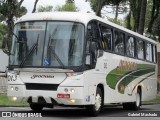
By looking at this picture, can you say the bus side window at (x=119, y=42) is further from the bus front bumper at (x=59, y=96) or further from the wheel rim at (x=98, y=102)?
the bus front bumper at (x=59, y=96)

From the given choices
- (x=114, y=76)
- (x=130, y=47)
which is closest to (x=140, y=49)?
(x=130, y=47)

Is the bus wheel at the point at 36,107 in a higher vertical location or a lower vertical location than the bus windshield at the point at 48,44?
lower

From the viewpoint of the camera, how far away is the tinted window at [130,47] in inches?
816

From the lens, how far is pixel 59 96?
51.1 ft

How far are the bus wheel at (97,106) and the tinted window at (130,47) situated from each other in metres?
3.93

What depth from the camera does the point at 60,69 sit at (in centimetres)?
1566

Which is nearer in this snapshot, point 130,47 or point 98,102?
point 98,102

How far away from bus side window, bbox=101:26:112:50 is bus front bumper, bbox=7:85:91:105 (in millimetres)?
2622

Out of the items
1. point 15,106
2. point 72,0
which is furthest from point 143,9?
point 15,106

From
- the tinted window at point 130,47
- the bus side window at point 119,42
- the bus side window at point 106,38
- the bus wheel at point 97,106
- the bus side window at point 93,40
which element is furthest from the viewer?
the tinted window at point 130,47

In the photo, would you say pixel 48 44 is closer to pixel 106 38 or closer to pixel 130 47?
pixel 106 38

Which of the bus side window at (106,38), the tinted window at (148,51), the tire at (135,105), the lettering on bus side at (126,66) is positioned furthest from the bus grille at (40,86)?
the tinted window at (148,51)

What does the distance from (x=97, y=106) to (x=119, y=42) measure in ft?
11.8

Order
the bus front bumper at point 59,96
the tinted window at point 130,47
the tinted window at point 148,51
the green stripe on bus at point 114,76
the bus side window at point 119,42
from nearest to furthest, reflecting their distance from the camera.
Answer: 1. the bus front bumper at point 59,96
2. the green stripe on bus at point 114,76
3. the bus side window at point 119,42
4. the tinted window at point 130,47
5. the tinted window at point 148,51
